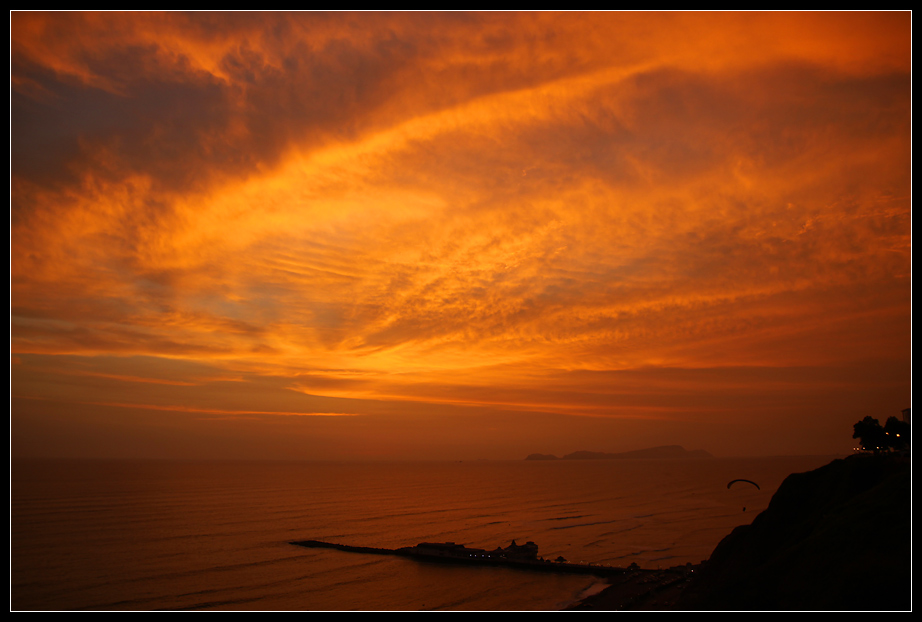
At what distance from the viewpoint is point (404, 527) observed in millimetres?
99938

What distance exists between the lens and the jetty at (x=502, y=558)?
60.0 meters

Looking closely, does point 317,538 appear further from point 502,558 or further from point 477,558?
point 502,558

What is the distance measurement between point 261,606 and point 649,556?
156ft

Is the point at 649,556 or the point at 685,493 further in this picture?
the point at 685,493

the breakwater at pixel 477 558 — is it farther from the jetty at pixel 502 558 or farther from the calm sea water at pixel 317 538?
the calm sea water at pixel 317 538

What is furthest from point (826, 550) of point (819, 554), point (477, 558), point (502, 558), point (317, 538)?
point (317, 538)

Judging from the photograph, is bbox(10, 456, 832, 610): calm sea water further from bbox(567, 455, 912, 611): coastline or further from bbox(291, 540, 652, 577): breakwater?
bbox(567, 455, 912, 611): coastline

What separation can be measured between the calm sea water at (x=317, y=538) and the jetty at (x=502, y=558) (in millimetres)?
2250

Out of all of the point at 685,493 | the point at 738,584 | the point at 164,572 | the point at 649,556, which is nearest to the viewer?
the point at 738,584

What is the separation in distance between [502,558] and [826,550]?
145ft

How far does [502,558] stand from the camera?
65562mm

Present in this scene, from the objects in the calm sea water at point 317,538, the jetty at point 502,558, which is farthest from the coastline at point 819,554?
the calm sea water at point 317,538
